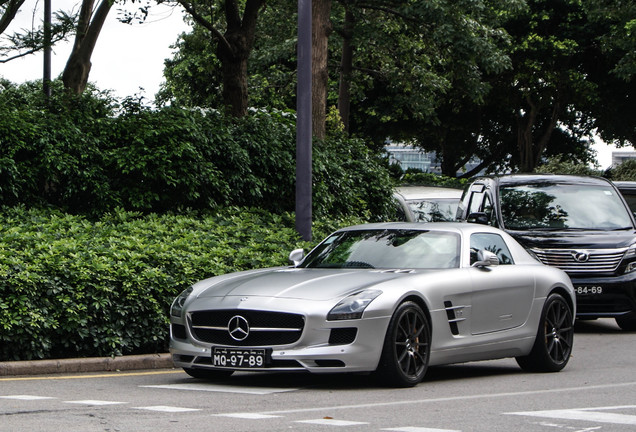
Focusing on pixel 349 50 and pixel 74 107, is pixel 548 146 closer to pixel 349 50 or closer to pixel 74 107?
pixel 349 50

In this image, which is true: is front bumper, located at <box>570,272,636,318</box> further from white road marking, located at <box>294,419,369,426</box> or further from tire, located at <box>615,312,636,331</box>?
white road marking, located at <box>294,419,369,426</box>

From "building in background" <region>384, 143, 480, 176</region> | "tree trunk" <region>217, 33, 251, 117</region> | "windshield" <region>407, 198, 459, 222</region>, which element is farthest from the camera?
"building in background" <region>384, 143, 480, 176</region>

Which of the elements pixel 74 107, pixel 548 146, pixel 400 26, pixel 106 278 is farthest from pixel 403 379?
pixel 548 146

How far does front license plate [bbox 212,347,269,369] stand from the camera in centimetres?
923

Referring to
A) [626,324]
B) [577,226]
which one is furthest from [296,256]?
[626,324]

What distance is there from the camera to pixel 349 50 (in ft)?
117

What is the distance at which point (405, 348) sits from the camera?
947cm

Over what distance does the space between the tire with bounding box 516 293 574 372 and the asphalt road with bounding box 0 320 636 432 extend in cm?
16

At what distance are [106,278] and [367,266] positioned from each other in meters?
2.63

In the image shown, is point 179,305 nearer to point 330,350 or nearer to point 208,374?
point 208,374

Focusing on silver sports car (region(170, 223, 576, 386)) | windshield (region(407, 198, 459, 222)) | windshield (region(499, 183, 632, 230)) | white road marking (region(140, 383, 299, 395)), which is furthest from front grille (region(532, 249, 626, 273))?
white road marking (region(140, 383, 299, 395))

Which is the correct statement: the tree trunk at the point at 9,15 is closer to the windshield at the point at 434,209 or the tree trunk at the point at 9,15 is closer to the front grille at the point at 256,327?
the windshield at the point at 434,209

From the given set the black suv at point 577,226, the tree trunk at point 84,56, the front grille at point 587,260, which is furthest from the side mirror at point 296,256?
the tree trunk at point 84,56

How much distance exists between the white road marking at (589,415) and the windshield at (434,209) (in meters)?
11.9
